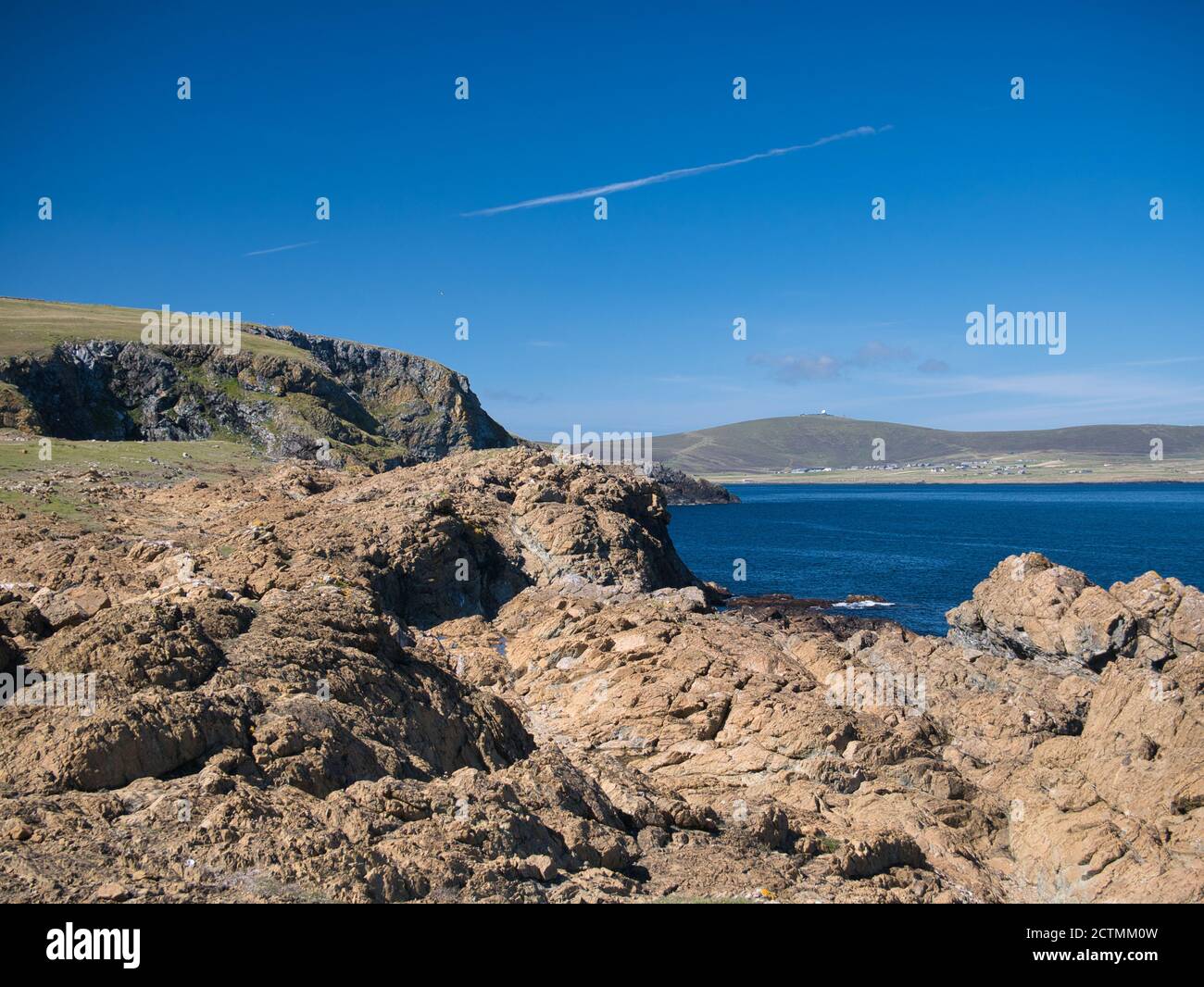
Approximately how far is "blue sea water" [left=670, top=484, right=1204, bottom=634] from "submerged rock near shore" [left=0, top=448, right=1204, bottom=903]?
899 inches

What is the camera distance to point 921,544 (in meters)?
99.2

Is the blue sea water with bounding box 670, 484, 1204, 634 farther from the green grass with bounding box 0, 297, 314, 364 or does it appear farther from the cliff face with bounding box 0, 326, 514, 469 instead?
the green grass with bounding box 0, 297, 314, 364

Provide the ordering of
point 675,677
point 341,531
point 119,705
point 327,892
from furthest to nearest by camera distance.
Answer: point 341,531 < point 675,677 < point 119,705 < point 327,892

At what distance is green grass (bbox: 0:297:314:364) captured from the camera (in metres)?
75.1

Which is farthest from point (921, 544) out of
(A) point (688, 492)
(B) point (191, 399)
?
(A) point (688, 492)

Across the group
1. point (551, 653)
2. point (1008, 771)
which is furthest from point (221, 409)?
point (1008, 771)

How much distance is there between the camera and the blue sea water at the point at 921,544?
6881cm

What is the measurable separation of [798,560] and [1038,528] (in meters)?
46.7

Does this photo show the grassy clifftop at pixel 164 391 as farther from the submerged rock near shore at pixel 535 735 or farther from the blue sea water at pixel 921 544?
the submerged rock near shore at pixel 535 735

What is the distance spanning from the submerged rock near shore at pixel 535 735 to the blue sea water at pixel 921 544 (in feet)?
75.0

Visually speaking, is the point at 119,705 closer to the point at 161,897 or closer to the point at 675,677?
the point at 161,897

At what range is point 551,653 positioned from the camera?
106ft

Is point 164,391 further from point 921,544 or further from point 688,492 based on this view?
point 688,492

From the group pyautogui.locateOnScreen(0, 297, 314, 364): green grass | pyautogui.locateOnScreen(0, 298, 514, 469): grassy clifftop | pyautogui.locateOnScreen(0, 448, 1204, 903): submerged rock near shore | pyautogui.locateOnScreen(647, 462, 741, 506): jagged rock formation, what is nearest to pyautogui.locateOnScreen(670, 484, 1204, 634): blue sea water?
pyautogui.locateOnScreen(647, 462, 741, 506): jagged rock formation
